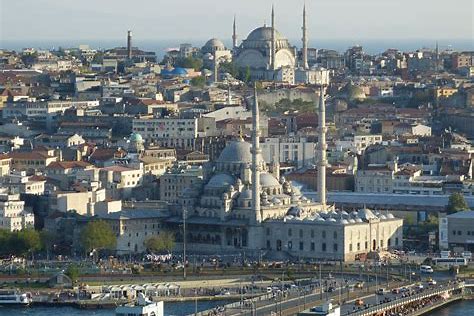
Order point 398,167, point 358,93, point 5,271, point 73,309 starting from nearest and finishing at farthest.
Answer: point 73,309 < point 5,271 < point 398,167 < point 358,93

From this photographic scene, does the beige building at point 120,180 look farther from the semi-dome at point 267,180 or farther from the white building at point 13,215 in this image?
the semi-dome at point 267,180

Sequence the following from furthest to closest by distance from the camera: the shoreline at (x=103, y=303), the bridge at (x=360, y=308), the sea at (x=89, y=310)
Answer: the shoreline at (x=103, y=303), the sea at (x=89, y=310), the bridge at (x=360, y=308)

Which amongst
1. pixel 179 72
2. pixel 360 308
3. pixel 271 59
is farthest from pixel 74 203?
pixel 271 59

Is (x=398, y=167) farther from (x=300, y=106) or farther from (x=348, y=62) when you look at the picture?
(x=348, y=62)

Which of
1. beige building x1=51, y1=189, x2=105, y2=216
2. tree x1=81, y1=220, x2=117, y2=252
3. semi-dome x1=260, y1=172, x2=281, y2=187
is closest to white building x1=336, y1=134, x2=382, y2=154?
semi-dome x1=260, y1=172, x2=281, y2=187

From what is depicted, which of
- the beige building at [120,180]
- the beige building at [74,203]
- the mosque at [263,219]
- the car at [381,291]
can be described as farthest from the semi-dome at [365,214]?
the beige building at [120,180]

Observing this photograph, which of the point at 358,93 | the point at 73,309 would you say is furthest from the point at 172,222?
the point at 358,93

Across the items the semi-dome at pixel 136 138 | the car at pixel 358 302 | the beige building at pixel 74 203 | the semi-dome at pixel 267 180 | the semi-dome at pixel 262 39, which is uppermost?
the semi-dome at pixel 262 39
